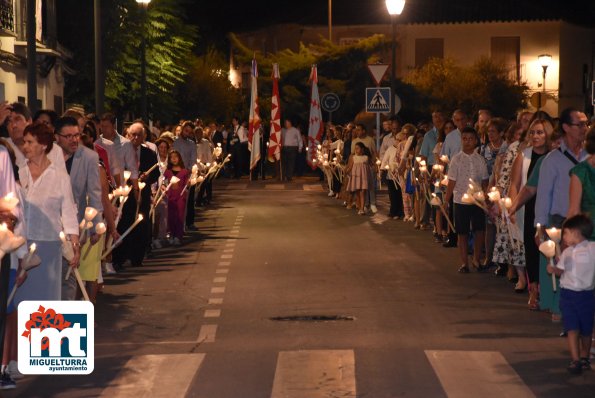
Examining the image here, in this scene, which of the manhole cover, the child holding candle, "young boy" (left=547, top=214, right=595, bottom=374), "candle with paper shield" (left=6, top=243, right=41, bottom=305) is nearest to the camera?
"candle with paper shield" (left=6, top=243, right=41, bottom=305)

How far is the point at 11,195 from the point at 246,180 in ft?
122

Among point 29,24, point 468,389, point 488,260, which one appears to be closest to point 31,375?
point 468,389

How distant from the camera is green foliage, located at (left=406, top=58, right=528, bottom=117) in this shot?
65125 millimetres

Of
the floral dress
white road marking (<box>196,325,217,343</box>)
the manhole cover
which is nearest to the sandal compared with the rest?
the manhole cover

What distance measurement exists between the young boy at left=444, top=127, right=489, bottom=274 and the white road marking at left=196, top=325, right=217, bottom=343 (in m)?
5.50

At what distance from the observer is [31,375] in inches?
399

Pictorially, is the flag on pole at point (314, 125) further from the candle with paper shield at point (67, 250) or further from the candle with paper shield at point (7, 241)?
the candle with paper shield at point (7, 241)

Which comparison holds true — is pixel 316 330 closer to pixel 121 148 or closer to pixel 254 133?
pixel 121 148

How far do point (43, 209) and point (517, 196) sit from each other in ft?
17.6

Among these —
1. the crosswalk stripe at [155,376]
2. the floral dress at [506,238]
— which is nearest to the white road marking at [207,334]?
the crosswalk stripe at [155,376]

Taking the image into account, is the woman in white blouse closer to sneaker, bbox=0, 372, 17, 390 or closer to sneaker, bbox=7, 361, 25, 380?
sneaker, bbox=7, 361, 25, 380

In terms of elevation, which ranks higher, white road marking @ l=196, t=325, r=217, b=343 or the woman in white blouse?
the woman in white blouse

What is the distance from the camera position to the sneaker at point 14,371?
1000 centimetres

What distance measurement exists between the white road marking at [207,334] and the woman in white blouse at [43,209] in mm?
1771
